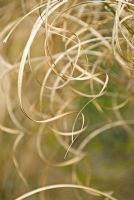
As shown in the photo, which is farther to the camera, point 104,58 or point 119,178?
point 119,178

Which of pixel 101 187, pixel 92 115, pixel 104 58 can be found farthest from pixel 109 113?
pixel 104 58

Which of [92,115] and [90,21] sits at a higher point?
[90,21]

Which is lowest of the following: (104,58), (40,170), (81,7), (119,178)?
(119,178)

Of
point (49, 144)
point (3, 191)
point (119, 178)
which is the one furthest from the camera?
point (49, 144)

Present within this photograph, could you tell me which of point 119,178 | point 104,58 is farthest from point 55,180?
point 104,58

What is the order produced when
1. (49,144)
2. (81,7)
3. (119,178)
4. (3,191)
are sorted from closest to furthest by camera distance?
(81,7), (3,191), (119,178), (49,144)

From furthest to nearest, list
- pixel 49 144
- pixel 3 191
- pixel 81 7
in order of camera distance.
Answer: pixel 49 144, pixel 3 191, pixel 81 7

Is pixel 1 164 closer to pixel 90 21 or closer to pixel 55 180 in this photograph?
pixel 55 180

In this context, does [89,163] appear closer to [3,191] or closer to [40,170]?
[40,170]

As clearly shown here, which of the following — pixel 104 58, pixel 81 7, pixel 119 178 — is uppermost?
pixel 81 7
